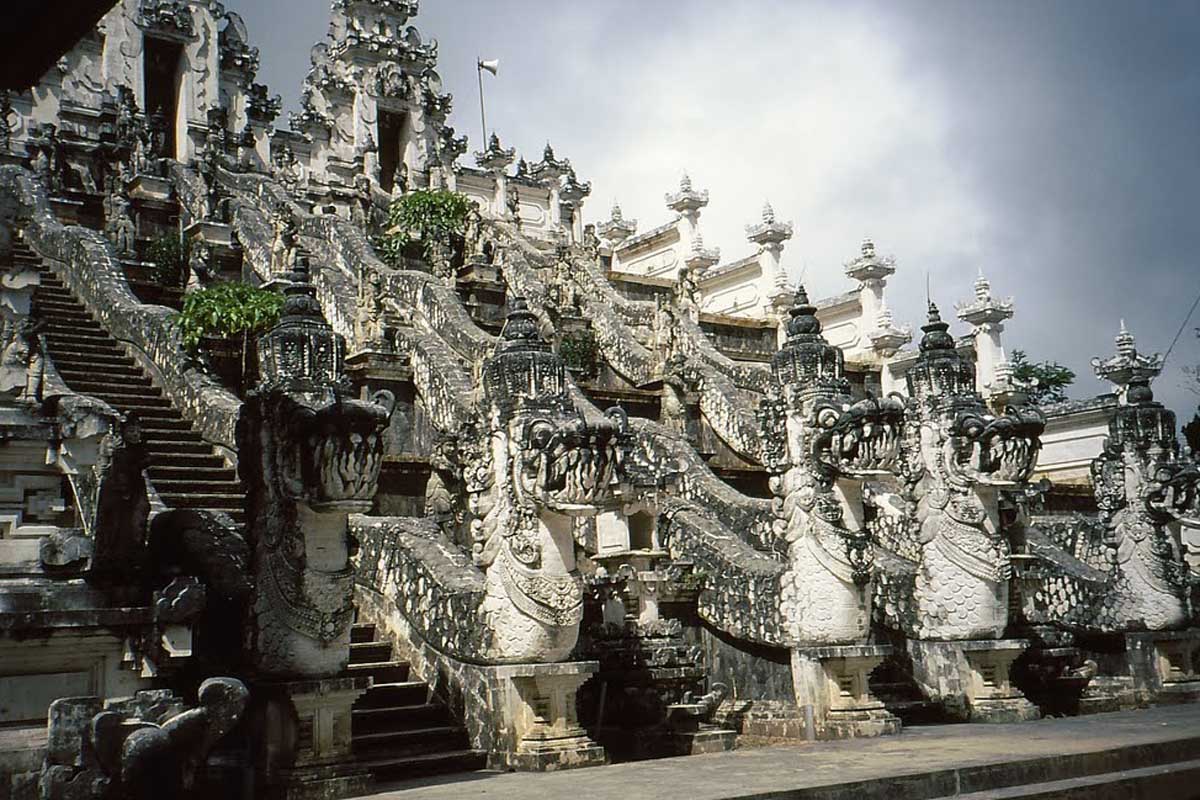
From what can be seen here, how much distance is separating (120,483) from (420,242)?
58.2ft

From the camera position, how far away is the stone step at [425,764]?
8805 millimetres

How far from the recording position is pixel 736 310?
30.0m

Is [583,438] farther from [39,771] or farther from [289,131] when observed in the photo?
[289,131]

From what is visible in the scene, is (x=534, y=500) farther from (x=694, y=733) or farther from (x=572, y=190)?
(x=572, y=190)

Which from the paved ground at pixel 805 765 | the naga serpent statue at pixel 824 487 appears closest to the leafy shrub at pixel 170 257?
the naga serpent statue at pixel 824 487

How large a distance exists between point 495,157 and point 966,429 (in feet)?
91.2

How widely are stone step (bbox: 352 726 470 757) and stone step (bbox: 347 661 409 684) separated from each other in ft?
2.40

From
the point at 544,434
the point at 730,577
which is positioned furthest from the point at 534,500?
the point at 730,577

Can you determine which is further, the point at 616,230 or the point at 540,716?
the point at 616,230

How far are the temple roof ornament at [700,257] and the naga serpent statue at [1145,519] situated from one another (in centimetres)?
1786

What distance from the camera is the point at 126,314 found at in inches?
618

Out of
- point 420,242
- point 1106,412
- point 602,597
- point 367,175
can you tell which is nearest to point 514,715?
point 602,597

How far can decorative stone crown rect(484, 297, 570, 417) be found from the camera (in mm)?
9758

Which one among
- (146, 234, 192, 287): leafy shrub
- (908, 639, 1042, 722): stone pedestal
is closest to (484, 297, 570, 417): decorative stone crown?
(908, 639, 1042, 722): stone pedestal
